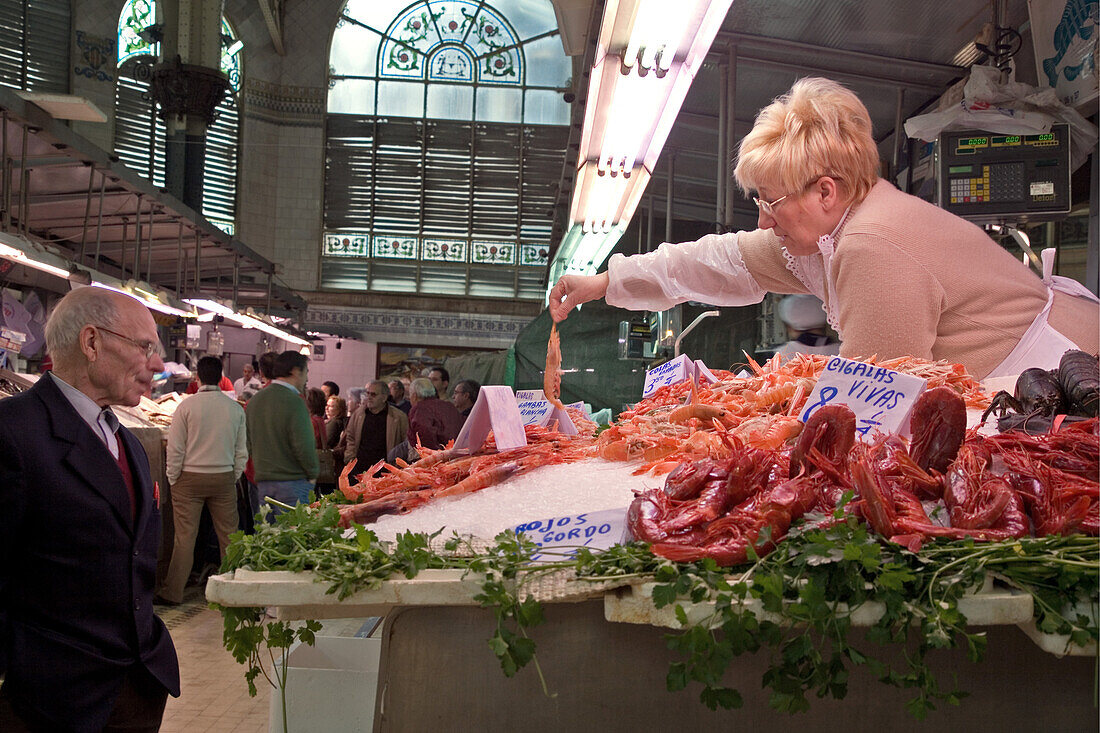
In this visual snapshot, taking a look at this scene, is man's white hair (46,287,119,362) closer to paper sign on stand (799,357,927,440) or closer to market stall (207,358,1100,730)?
market stall (207,358,1100,730)

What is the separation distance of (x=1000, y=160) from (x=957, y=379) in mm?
2901

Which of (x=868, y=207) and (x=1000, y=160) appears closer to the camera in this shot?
(x=868, y=207)

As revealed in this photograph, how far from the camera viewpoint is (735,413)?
1918 millimetres

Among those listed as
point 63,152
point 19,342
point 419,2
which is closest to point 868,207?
point 63,152

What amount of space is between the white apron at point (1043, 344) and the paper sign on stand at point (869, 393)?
2.23 feet

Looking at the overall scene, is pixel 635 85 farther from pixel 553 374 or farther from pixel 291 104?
pixel 291 104

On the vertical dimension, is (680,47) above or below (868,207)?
above

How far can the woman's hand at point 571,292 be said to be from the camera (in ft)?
8.43

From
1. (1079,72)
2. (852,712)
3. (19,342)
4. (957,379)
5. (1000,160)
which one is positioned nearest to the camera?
(852,712)

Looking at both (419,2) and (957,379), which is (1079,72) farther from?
(419,2)

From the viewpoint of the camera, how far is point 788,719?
4.75ft

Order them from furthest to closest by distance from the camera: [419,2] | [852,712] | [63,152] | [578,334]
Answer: [419,2] < [578,334] < [63,152] < [852,712]

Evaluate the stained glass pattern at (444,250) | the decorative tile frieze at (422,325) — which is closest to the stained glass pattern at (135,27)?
the decorative tile frieze at (422,325)

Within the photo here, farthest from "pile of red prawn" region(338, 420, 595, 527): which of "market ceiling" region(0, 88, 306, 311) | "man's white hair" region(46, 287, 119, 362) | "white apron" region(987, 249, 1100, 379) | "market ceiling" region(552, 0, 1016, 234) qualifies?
"market ceiling" region(0, 88, 306, 311)
